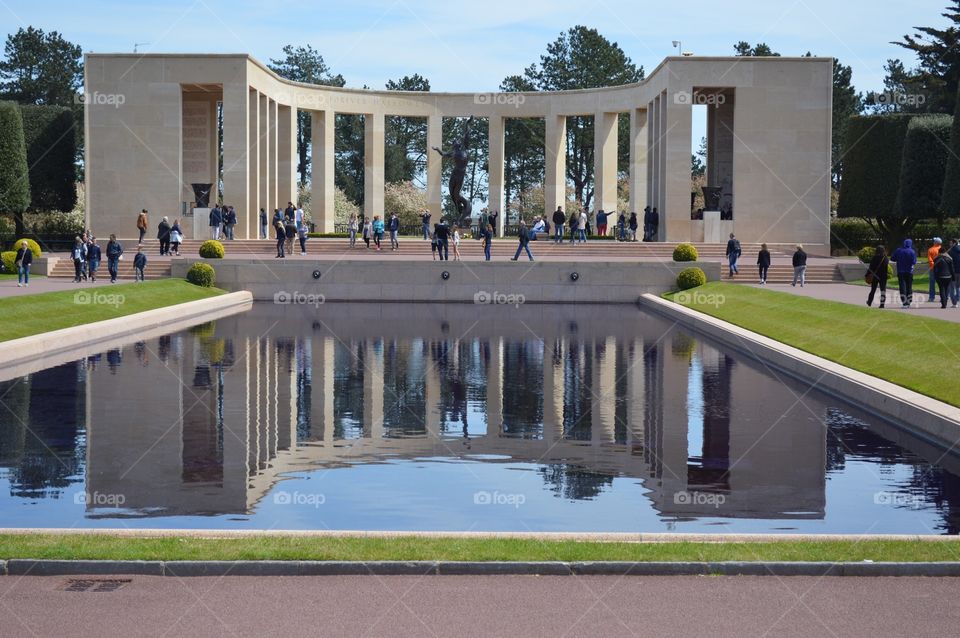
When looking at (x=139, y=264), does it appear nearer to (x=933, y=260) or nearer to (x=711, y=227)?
(x=933, y=260)

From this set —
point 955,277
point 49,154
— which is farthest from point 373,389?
point 49,154

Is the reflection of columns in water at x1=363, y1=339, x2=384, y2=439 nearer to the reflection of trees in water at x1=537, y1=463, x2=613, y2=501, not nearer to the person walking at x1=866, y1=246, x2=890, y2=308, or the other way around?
the reflection of trees in water at x1=537, y1=463, x2=613, y2=501

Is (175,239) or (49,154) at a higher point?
(49,154)

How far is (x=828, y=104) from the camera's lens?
184 feet

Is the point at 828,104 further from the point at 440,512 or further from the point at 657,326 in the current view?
the point at 440,512

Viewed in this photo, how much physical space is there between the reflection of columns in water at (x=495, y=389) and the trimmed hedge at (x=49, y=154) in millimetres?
42025

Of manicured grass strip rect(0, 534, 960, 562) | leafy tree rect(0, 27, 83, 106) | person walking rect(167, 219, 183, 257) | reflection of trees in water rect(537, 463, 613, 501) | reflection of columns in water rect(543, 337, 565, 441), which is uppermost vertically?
leafy tree rect(0, 27, 83, 106)

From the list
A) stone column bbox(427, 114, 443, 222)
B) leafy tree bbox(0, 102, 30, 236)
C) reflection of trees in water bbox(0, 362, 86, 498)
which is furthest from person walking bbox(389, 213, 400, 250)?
reflection of trees in water bbox(0, 362, 86, 498)

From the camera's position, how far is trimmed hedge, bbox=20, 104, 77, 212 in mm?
61125

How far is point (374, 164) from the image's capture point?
65.1m

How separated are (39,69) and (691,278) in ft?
202

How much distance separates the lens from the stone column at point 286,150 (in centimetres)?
6538

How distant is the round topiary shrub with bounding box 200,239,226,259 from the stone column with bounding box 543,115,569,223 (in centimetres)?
2478

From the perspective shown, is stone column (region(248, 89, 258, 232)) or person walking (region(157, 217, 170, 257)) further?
stone column (region(248, 89, 258, 232))
